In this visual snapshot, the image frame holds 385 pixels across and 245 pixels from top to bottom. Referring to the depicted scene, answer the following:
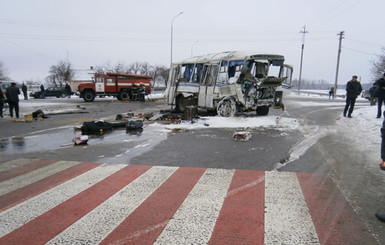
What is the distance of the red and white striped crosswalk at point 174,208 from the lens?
2.59 meters

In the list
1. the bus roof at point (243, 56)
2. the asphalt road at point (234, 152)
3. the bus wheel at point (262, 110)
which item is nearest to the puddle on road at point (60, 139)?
the asphalt road at point (234, 152)

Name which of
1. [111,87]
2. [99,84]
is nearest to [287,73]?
[111,87]

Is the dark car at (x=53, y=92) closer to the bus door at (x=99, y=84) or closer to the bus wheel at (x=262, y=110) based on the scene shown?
the bus door at (x=99, y=84)

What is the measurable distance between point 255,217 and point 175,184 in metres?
1.49

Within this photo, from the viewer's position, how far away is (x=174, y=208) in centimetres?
320

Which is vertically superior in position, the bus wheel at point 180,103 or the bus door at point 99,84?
the bus door at point 99,84

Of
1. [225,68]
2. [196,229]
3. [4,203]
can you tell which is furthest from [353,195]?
[225,68]

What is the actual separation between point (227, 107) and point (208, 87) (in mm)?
1468

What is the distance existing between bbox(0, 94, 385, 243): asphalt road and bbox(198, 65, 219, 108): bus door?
320 cm

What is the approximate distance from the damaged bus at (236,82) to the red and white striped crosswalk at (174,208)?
20.3 ft

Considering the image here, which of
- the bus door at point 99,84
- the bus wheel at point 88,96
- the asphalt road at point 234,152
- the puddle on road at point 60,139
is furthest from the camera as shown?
the bus door at point 99,84

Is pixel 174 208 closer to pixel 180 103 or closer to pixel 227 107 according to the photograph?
pixel 227 107

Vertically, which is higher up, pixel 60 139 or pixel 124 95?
pixel 124 95

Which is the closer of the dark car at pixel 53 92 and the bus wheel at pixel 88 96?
the bus wheel at pixel 88 96
